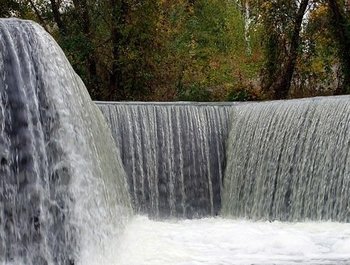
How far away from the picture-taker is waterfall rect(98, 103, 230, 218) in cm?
857

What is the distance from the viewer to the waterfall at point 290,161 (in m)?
7.32

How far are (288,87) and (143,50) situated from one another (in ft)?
9.60

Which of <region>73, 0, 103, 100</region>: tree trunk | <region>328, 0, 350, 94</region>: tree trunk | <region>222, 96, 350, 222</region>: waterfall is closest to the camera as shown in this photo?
<region>222, 96, 350, 222</region>: waterfall

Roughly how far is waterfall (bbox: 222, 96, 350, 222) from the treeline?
13.8 feet

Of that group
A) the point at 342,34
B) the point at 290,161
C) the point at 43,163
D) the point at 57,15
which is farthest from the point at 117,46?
the point at 43,163

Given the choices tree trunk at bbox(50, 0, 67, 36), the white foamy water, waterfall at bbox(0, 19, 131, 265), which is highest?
tree trunk at bbox(50, 0, 67, 36)

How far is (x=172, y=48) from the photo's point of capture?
13.6 metres

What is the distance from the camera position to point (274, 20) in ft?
43.7

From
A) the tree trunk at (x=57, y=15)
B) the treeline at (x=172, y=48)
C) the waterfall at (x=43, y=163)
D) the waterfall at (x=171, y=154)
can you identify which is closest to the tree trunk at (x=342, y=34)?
the treeline at (x=172, y=48)

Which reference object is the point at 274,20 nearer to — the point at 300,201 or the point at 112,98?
the point at 112,98

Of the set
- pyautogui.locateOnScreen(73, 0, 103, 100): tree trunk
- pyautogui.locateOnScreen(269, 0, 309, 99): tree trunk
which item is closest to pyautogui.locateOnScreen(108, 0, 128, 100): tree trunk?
pyautogui.locateOnScreen(73, 0, 103, 100): tree trunk

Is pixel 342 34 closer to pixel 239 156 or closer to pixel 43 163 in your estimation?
pixel 239 156

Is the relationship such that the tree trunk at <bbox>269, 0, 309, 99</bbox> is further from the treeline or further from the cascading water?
the cascading water

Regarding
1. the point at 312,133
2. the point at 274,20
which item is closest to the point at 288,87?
the point at 274,20
